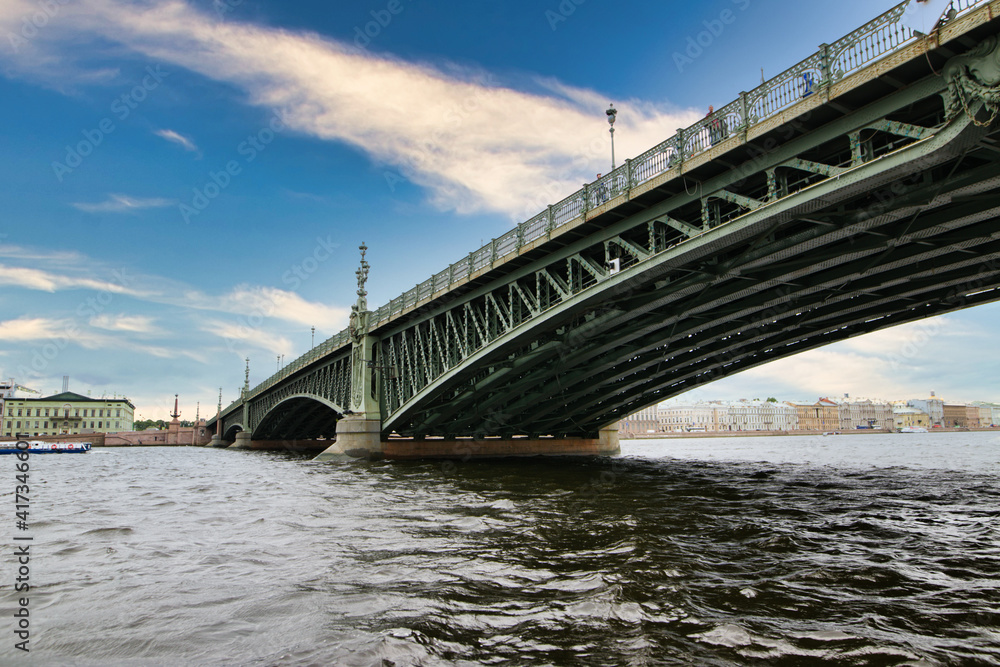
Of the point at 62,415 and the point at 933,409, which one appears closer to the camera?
the point at 62,415

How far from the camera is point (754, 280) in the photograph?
18.6 metres

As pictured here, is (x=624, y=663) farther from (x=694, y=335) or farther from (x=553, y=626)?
(x=694, y=335)

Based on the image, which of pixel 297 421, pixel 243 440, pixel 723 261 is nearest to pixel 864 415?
pixel 297 421

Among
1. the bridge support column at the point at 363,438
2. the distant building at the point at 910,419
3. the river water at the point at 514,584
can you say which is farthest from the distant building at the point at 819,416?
the river water at the point at 514,584

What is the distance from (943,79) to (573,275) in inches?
494

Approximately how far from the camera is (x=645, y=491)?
16375 mm

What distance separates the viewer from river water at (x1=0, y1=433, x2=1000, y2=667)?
460cm

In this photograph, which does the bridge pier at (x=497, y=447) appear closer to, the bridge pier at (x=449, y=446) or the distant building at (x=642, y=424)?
the bridge pier at (x=449, y=446)

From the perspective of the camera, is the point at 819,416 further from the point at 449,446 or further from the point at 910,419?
the point at 449,446

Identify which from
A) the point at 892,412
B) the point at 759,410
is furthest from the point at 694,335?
the point at 892,412

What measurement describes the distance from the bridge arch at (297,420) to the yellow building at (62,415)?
45.2 meters

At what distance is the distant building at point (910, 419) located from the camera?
16650cm

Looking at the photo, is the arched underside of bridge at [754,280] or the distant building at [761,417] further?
the distant building at [761,417]

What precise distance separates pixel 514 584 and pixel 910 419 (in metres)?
198
